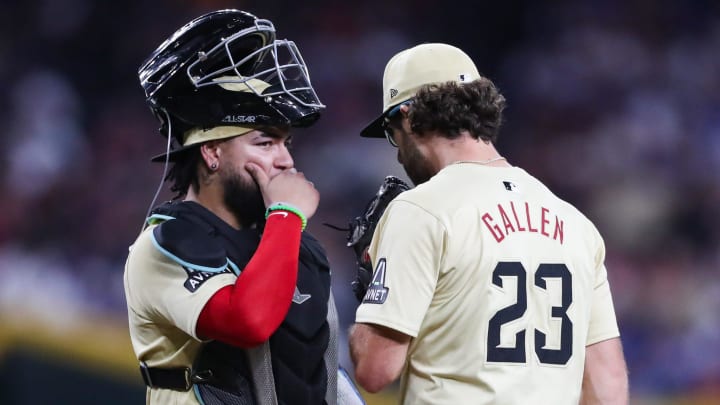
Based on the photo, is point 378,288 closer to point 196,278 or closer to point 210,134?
point 196,278

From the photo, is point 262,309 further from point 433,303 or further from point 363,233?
point 363,233

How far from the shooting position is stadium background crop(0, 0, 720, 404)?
5637 millimetres

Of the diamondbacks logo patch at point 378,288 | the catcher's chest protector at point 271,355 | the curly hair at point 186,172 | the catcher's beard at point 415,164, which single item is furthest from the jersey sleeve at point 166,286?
the catcher's beard at point 415,164

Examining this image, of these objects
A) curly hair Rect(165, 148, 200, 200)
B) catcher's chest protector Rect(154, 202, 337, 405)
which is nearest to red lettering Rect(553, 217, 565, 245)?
catcher's chest protector Rect(154, 202, 337, 405)

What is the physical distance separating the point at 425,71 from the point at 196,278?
33.6 inches

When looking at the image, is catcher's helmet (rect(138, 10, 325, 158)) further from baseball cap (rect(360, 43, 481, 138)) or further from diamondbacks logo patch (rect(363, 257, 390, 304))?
diamondbacks logo patch (rect(363, 257, 390, 304))

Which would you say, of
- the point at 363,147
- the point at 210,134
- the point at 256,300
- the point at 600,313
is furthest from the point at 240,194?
the point at 363,147

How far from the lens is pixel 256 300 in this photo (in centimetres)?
227

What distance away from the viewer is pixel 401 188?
9.59 ft

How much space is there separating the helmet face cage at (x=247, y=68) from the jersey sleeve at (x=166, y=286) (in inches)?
17.5

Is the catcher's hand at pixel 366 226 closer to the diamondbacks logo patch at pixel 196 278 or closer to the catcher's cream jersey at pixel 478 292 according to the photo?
the catcher's cream jersey at pixel 478 292

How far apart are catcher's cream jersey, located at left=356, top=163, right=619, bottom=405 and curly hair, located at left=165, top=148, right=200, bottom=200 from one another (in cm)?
55

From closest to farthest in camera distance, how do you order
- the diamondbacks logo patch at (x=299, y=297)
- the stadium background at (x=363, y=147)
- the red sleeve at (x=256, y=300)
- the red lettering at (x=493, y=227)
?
the red sleeve at (x=256, y=300) → the red lettering at (x=493, y=227) → the diamondbacks logo patch at (x=299, y=297) → the stadium background at (x=363, y=147)

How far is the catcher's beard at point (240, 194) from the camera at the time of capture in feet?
8.48
